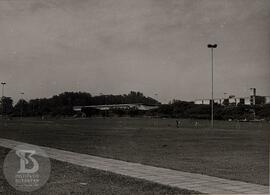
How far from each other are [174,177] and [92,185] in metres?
2.04

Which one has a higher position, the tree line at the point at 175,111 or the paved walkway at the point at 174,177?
the tree line at the point at 175,111

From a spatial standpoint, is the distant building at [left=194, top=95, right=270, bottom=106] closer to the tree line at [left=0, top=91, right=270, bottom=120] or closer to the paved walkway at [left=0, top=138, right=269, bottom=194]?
the tree line at [left=0, top=91, right=270, bottom=120]

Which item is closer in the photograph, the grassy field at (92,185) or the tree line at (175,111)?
the grassy field at (92,185)

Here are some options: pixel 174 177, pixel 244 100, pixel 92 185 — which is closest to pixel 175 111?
pixel 244 100

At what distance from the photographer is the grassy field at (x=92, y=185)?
8.90 meters

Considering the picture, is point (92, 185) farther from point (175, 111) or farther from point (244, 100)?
point (244, 100)

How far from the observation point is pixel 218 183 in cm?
980

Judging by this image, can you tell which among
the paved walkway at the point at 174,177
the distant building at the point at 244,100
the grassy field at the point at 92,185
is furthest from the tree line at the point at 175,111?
the grassy field at the point at 92,185

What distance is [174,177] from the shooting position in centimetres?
1071

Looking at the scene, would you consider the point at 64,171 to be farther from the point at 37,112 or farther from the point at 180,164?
the point at 37,112

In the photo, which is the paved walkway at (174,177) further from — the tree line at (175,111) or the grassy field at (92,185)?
the tree line at (175,111)

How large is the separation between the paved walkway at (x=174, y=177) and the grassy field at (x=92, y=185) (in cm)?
46

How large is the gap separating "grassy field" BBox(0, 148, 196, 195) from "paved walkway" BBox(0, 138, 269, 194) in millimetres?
460

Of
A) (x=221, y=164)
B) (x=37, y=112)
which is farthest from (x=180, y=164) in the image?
(x=37, y=112)
